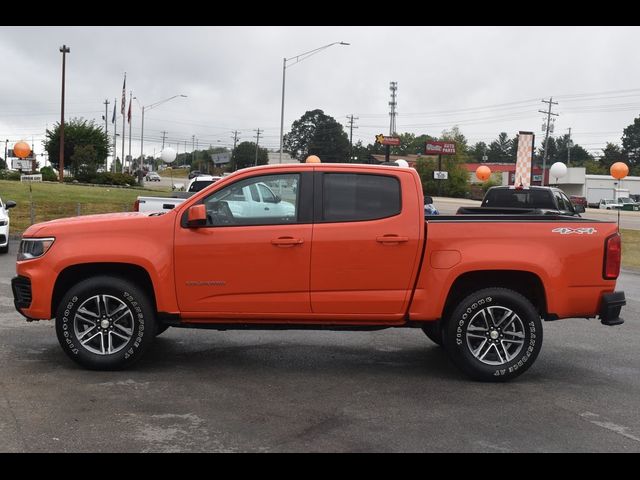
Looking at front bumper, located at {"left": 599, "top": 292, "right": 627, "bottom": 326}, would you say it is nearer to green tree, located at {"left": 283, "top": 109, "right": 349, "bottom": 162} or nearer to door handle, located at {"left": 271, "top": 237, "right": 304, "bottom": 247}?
door handle, located at {"left": 271, "top": 237, "right": 304, "bottom": 247}

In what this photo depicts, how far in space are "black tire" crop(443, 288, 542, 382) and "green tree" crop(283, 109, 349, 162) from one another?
343 ft

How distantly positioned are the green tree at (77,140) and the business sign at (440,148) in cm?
3410

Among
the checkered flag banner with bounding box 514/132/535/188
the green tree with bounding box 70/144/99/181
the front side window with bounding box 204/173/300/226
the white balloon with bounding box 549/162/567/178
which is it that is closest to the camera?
the front side window with bounding box 204/173/300/226

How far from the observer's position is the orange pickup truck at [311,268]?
21.0 ft

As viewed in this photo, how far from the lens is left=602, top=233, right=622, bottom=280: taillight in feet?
21.3

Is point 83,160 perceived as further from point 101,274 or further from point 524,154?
point 101,274

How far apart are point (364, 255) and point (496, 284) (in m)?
1.33

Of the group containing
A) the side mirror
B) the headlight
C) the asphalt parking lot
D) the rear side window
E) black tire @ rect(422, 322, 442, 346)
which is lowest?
the asphalt parking lot

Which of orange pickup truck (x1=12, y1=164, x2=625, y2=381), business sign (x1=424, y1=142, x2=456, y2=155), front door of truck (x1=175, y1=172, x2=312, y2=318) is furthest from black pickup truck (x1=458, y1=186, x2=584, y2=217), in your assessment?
business sign (x1=424, y1=142, x2=456, y2=155)

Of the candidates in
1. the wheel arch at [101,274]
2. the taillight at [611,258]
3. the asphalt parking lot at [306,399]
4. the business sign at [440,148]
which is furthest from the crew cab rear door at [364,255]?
the business sign at [440,148]

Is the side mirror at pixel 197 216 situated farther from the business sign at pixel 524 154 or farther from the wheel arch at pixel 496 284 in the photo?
the business sign at pixel 524 154

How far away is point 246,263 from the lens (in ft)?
20.9

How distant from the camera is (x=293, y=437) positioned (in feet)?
16.0
